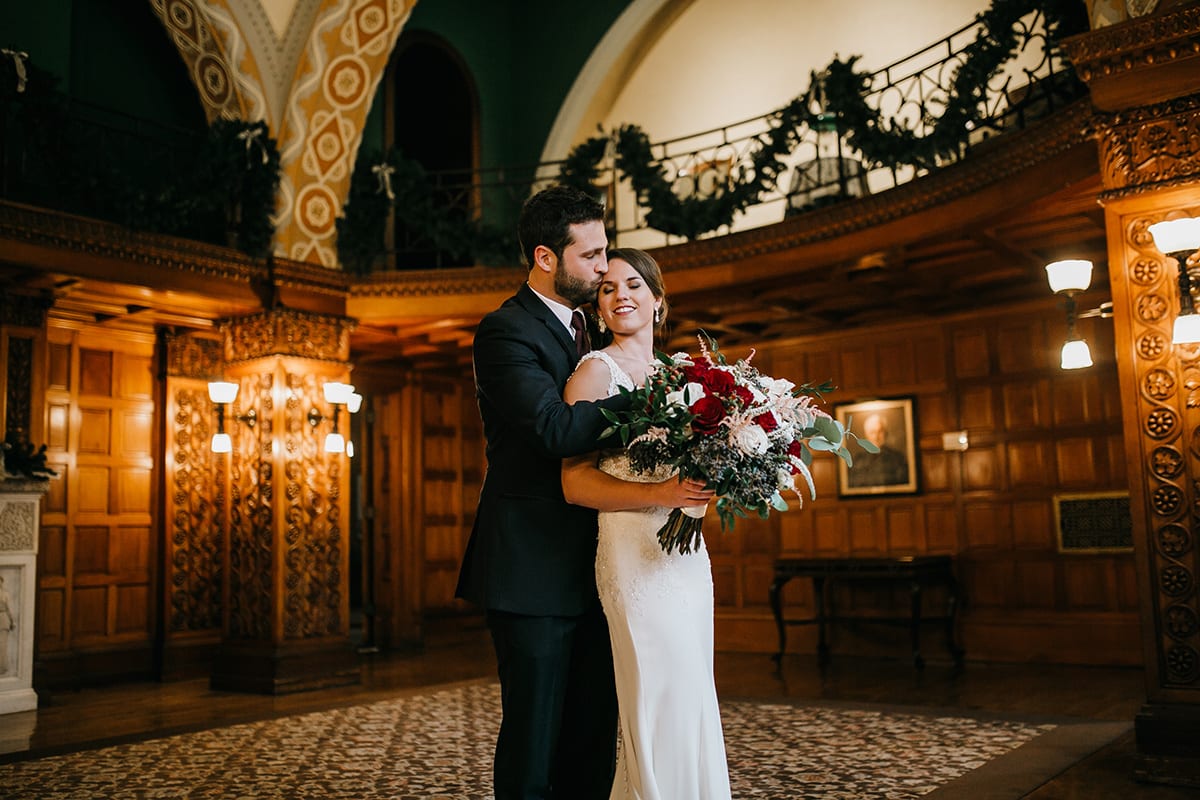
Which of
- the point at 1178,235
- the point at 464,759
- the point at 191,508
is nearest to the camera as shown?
the point at 1178,235

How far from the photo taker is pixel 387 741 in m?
6.20

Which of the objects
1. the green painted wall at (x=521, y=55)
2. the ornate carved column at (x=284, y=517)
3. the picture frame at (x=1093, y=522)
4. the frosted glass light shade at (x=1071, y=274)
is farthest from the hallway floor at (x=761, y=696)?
the green painted wall at (x=521, y=55)

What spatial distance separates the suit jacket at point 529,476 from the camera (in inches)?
93.1

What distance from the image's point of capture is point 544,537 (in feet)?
8.23

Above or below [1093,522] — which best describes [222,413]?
above

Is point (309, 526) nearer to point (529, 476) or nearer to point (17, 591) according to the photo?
point (17, 591)

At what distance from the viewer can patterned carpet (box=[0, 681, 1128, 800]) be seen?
4848 millimetres

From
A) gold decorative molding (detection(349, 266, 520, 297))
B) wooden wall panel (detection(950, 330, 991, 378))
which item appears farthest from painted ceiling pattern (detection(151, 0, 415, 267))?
wooden wall panel (detection(950, 330, 991, 378))

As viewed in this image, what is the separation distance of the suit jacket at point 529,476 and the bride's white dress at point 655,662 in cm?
9

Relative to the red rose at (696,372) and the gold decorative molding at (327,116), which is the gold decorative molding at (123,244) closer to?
the gold decorative molding at (327,116)

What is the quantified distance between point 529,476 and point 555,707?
0.54 meters

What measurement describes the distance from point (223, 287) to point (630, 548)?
6917 millimetres

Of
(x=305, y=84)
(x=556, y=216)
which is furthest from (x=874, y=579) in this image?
(x=556, y=216)

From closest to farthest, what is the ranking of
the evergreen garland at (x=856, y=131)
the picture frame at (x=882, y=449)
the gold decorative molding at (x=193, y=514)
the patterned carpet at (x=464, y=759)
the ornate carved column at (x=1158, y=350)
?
the ornate carved column at (x=1158, y=350) → the patterned carpet at (x=464, y=759) → the evergreen garland at (x=856, y=131) → the gold decorative molding at (x=193, y=514) → the picture frame at (x=882, y=449)
